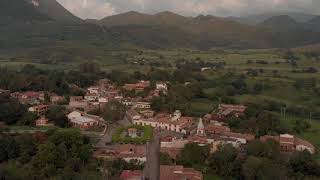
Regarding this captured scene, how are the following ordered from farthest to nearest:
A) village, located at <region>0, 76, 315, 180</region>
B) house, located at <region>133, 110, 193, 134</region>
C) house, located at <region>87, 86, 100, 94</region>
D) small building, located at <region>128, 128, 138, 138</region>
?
house, located at <region>87, 86, 100, 94</region> → house, located at <region>133, 110, 193, 134</region> → small building, located at <region>128, 128, 138, 138</region> → village, located at <region>0, 76, 315, 180</region>

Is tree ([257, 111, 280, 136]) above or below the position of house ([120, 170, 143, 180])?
above

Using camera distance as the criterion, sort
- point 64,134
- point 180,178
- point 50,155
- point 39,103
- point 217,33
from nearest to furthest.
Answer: point 180,178, point 50,155, point 64,134, point 39,103, point 217,33

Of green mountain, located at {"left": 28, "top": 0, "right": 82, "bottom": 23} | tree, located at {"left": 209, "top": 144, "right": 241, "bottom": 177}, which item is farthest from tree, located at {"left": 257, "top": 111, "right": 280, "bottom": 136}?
green mountain, located at {"left": 28, "top": 0, "right": 82, "bottom": 23}

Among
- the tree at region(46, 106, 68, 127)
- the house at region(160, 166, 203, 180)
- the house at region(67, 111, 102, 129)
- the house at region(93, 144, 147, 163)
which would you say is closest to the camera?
the house at region(160, 166, 203, 180)

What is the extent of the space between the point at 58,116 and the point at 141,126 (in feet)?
17.1

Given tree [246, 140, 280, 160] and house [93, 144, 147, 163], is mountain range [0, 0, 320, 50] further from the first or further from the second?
tree [246, 140, 280, 160]

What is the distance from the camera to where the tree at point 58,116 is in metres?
32.8

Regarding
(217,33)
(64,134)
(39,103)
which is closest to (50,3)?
(217,33)

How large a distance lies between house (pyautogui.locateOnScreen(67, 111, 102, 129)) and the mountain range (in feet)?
166

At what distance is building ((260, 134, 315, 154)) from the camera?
2762cm

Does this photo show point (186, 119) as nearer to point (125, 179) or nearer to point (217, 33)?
point (125, 179)

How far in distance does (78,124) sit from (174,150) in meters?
8.09

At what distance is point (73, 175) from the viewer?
2153 cm

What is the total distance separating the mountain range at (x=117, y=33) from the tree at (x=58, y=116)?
166 ft
